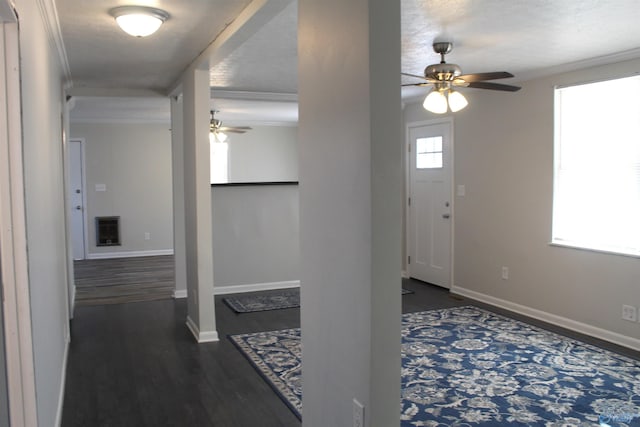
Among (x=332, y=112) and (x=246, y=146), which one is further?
(x=246, y=146)

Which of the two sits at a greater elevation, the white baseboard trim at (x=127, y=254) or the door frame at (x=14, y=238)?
the door frame at (x=14, y=238)

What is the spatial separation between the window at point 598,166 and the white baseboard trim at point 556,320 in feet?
2.22

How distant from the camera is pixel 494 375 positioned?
375 centimetres

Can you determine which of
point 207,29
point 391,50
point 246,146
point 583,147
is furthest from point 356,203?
point 246,146

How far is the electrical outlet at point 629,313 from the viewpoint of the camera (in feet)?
14.2

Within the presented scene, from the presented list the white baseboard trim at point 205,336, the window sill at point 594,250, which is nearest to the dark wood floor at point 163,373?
the white baseboard trim at point 205,336

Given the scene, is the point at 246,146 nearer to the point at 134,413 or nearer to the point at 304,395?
the point at 134,413

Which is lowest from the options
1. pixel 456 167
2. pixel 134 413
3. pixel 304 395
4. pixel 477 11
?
pixel 134 413

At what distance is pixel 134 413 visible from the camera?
3217 millimetres

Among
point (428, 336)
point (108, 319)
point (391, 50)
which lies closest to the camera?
point (391, 50)

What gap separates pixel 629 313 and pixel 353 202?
344 centimetres

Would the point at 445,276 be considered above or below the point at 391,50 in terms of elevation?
below

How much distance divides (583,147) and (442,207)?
1951 mm

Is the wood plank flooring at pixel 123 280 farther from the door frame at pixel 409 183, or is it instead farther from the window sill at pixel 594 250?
the window sill at pixel 594 250
